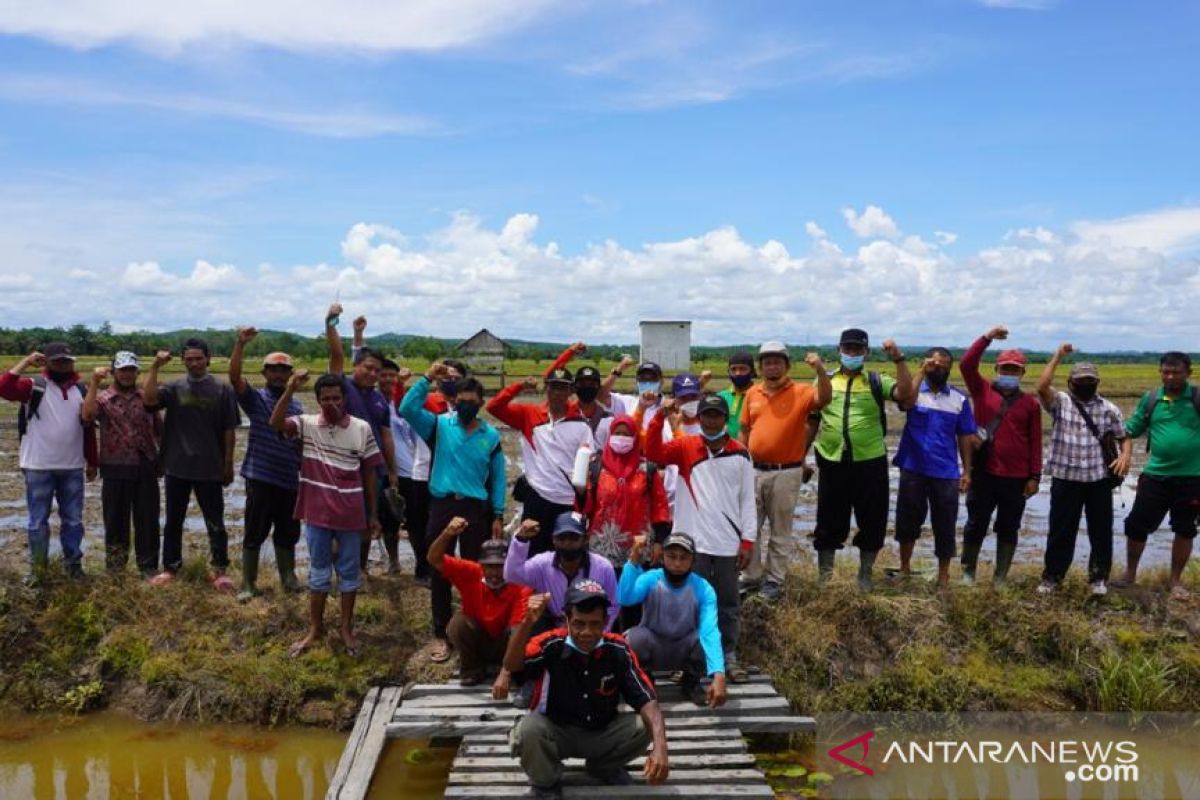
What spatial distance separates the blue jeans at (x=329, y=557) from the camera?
643 centimetres

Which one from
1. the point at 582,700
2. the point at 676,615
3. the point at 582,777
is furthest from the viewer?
the point at 676,615

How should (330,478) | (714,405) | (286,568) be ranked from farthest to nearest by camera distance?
(286,568) → (330,478) → (714,405)

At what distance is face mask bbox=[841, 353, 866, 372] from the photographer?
22.5 ft

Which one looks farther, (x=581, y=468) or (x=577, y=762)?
(x=581, y=468)

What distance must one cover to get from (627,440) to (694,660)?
5.36 ft

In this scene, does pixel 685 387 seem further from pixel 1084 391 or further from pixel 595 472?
pixel 1084 391

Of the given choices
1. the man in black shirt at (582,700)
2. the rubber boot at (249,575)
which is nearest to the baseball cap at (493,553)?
the man in black shirt at (582,700)

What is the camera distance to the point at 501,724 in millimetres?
5684

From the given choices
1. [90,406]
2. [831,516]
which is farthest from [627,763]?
[90,406]

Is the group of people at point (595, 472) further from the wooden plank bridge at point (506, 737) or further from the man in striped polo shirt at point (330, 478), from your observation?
the wooden plank bridge at point (506, 737)

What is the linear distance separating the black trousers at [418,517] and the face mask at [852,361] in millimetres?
3727

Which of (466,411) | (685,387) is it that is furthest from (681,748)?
(466,411)

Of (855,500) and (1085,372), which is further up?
(1085,372)

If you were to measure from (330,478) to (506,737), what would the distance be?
2286mm
